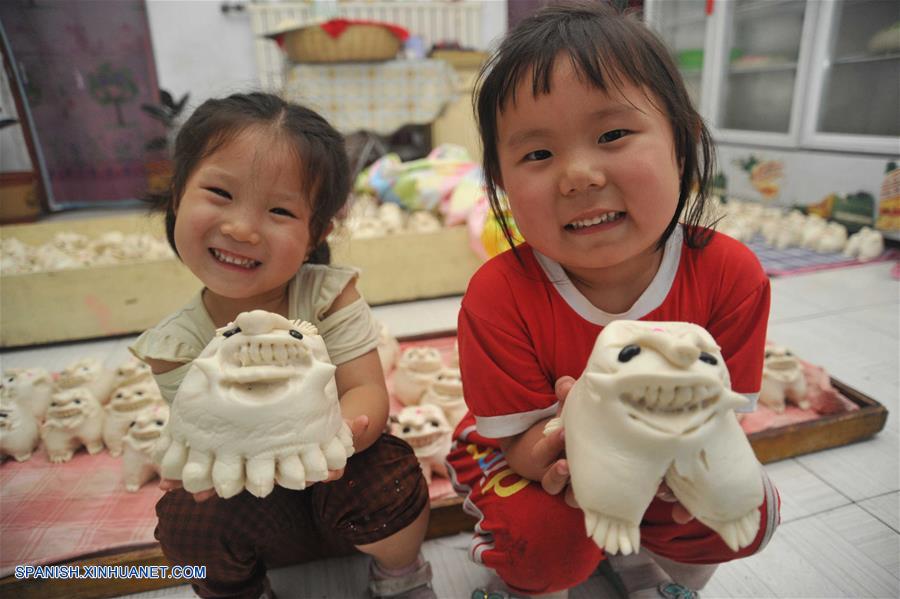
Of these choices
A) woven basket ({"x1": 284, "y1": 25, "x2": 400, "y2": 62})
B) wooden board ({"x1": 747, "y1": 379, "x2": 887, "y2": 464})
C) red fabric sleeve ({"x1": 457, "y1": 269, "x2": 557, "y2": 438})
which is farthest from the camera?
woven basket ({"x1": 284, "y1": 25, "x2": 400, "y2": 62})

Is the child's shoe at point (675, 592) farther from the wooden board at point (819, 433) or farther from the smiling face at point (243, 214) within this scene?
the smiling face at point (243, 214)

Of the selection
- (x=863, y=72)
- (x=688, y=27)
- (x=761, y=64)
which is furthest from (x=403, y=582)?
(x=688, y=27)

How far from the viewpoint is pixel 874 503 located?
103 cm

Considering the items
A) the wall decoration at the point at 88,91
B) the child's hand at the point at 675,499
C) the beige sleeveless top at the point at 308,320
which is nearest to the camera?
the child's hand at the point at 675,499

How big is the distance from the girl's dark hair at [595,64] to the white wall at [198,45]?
3.87 m

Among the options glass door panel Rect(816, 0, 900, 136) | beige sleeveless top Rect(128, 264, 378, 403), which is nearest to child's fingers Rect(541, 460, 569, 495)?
beige sleeveless top Rect(128, 264, 378, 403)

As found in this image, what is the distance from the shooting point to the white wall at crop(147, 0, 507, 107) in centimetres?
409

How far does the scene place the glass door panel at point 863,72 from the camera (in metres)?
2.87

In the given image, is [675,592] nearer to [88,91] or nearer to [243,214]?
[243,214]

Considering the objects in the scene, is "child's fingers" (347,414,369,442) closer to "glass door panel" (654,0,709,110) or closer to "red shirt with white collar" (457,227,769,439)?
"red shirt with white collar" (457,227,769,439)

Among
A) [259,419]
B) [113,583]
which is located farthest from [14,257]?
[259,419]

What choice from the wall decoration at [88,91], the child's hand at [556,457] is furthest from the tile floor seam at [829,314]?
the wall decoration at [88,91]

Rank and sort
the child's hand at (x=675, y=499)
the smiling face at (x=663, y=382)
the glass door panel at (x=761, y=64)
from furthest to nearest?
the glass door panel at (x=761, y=64)
the child's hand at (x=675, y=499)
the smiling face at (x=663, y=382)

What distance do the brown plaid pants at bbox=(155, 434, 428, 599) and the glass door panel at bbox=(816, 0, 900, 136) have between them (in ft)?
10.7
